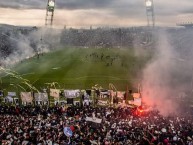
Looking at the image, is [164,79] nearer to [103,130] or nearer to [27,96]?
[27,96]

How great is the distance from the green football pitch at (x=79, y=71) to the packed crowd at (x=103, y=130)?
26308 mm

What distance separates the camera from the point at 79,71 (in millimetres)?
73438

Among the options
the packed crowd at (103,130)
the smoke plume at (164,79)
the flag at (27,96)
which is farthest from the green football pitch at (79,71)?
the packed crowd at (103,130)

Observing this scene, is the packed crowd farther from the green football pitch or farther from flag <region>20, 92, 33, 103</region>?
the green football pitch

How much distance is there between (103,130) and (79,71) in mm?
43200

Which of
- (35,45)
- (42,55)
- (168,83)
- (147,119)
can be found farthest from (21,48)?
(147,119)

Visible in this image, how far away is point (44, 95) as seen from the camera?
152ft

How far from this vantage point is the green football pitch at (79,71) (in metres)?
65.0

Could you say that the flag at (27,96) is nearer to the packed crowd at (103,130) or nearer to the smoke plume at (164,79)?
the packed crowd at (103,130)

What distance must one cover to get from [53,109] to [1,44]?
297ft

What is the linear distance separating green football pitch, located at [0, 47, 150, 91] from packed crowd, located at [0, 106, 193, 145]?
26.3 m

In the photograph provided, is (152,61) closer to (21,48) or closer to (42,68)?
(42,68)

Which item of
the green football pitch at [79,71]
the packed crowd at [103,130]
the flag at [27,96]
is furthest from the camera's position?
the green football pitch at [79,71]

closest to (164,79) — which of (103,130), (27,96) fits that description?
(27,96)
